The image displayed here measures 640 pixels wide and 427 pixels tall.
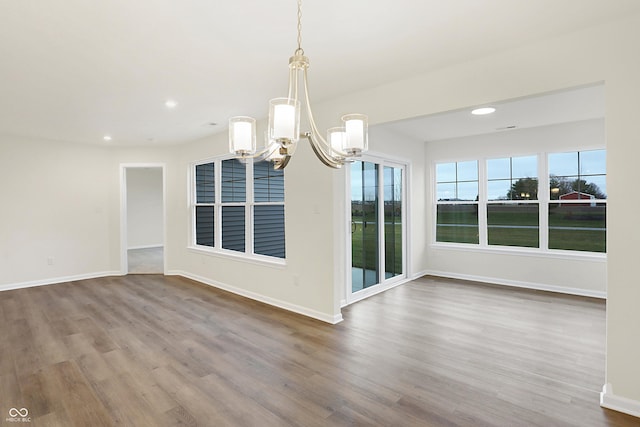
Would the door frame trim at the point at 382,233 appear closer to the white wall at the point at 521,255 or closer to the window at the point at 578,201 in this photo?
the white wall at the point at 521,255

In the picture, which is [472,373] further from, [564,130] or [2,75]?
→ [2,75]

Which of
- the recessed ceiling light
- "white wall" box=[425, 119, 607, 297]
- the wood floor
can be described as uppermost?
the recessed ceiling light

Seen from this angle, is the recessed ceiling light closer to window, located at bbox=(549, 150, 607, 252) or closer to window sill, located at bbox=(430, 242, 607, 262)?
window, located at bbox=(549, 150, 607, 252)

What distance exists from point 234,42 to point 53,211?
525 centimetres

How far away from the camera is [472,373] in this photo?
2.57 m

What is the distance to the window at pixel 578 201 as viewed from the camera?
4.73 m

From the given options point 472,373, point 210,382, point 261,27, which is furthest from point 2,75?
point 472,373

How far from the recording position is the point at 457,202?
599 cm

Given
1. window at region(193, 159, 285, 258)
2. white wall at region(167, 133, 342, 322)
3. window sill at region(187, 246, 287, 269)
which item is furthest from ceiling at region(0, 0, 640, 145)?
window sill at region(187, 246, 287, 269)

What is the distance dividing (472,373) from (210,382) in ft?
6.62

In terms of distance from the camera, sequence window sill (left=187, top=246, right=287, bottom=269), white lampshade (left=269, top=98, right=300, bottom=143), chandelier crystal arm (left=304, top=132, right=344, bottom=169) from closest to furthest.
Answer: white lampshade (left=269, top=98, right=300, bottom=143)
chandelier crystal arm (left=304, top=132, right=344, bottom=169)
window sill (left=187, top=246, right=287, bottom=269)

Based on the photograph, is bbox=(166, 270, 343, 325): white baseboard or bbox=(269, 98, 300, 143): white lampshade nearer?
bbox=(269, 98, 300, 143): white lampshade

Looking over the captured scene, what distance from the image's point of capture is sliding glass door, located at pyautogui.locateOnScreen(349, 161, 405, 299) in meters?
4.64

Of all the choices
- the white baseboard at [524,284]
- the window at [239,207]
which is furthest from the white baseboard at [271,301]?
the white baseboard at [524,284]
